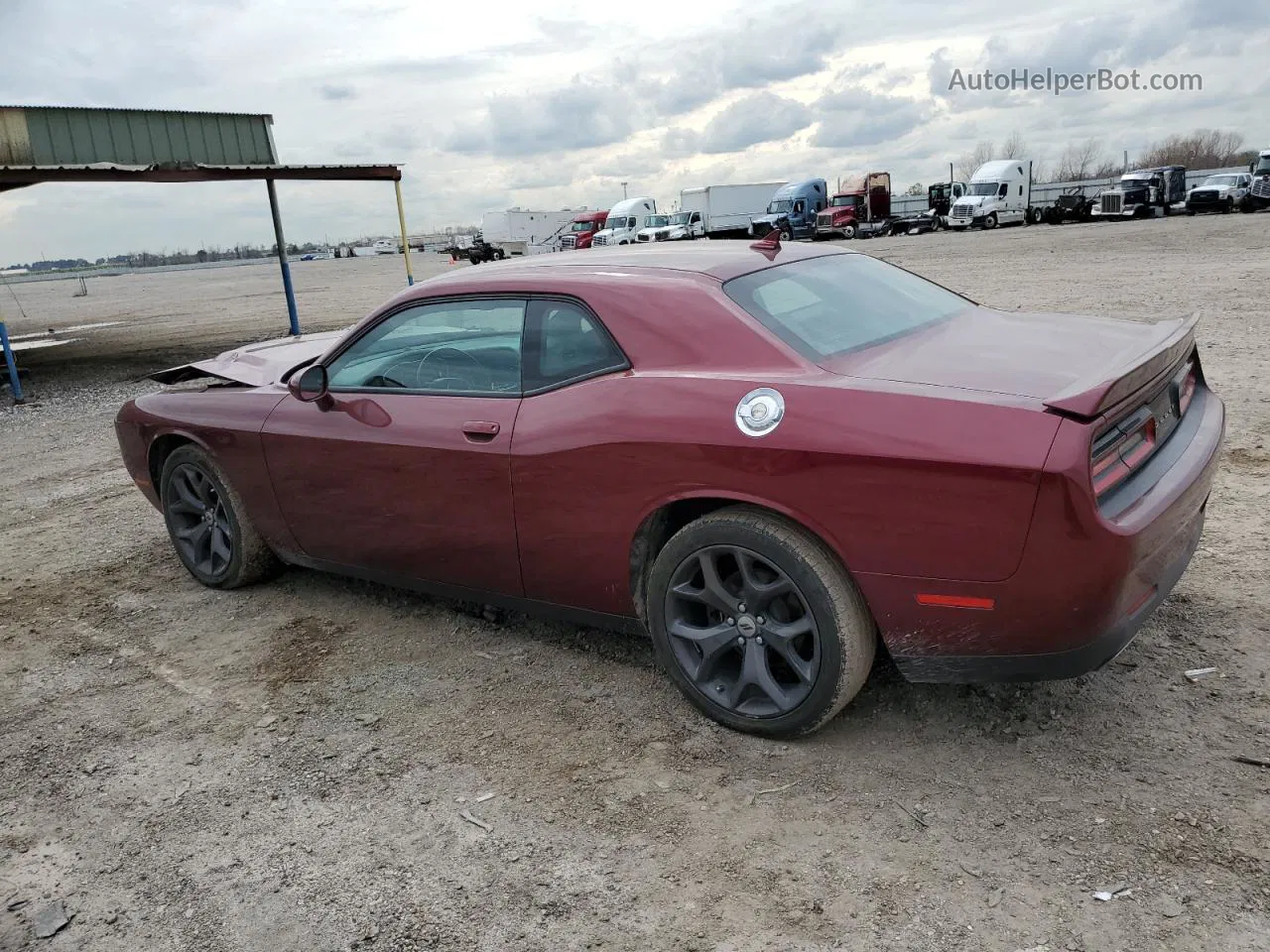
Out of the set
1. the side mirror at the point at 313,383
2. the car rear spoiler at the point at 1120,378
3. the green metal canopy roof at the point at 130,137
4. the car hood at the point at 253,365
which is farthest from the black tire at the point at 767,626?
the green metal canopy roof at the point at 130,137

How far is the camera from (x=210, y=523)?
4773mm

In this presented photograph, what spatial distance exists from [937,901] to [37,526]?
612 cm

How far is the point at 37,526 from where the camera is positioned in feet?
20.8

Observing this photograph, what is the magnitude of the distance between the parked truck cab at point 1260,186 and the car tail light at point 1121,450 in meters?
41.3

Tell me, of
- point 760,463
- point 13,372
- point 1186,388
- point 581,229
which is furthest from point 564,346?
point 581,229

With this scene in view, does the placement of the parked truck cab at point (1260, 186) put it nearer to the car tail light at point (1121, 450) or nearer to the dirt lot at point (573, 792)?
the dirt lot at point (573, 792)

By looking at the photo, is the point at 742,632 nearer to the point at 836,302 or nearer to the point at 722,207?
the point at 836,302

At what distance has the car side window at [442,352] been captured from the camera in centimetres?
358

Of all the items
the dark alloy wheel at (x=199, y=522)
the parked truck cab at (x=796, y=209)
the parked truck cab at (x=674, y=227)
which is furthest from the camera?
the parked truck cab at (x=796, y=209)

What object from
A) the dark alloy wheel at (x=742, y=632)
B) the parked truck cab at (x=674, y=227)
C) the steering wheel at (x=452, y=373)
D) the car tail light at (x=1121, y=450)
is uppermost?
the parked truck cab at (x=674, y=227)

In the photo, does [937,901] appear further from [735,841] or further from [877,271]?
[877,271]

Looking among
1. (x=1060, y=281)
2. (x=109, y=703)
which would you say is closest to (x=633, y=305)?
(x=109, y=703)

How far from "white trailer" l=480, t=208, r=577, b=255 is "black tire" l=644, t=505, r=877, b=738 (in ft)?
144

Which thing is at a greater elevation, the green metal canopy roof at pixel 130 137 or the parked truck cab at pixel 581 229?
the green metal canopy roof at pixel 130 137
